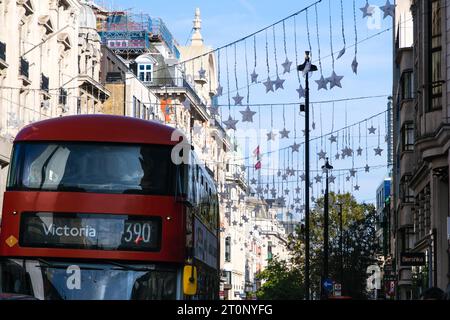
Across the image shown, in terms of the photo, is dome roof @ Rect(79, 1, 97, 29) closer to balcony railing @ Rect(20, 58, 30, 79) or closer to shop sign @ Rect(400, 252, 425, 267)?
balcony railing @ Rect(20, 58, 30, 79)

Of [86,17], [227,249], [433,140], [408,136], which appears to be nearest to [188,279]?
[433,140]

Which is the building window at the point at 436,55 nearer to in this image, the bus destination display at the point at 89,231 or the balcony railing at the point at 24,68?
→ the bus destination display at the point at 89,231

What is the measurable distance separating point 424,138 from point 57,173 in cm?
1797

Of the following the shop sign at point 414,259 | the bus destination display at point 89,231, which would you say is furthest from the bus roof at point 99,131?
the shop sign at point 414,259

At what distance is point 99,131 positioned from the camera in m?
19.5

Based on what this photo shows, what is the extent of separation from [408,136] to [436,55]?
49.5ft

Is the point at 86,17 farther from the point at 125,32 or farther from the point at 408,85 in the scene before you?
the point at 408,85

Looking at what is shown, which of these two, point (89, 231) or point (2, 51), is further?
point (2, 51)

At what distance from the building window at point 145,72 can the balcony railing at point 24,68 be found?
39.5 m

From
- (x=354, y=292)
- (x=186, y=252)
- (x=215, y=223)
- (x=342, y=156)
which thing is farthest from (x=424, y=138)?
(x=354, y=292)

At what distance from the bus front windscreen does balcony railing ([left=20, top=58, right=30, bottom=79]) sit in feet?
114

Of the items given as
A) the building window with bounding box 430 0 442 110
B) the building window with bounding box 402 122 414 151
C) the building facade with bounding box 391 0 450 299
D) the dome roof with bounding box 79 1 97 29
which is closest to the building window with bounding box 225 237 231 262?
the dome roof with bounding box 79 1 97 29

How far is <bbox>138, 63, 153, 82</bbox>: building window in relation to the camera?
95.0 m
